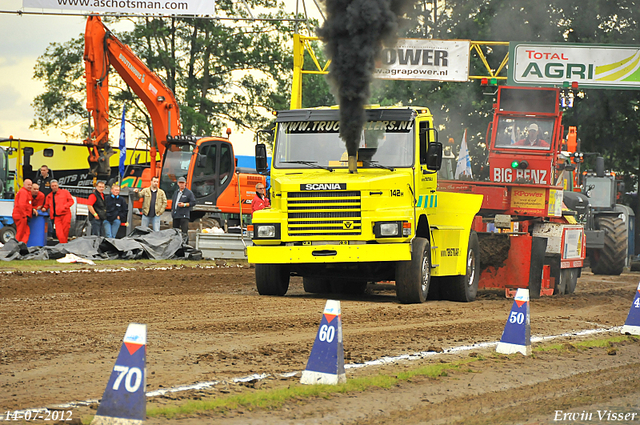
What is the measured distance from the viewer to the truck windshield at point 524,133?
2055 centimetres

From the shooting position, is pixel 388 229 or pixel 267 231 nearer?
pixel 388 229

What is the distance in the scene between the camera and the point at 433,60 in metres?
25.0

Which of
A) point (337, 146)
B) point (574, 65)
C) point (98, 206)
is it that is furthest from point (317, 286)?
point (574, 65)

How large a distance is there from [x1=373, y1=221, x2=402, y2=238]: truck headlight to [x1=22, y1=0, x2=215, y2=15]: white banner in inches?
665

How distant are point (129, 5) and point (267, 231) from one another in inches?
662

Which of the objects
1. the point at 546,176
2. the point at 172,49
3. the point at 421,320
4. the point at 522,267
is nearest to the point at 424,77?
the point at 546,176

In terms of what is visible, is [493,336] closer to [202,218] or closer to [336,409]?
[336,409]

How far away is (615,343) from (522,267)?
5.18 m

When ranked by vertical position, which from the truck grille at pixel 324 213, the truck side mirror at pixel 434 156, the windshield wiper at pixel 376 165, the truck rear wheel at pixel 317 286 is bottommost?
the truck rear wheel at pixel 317 286

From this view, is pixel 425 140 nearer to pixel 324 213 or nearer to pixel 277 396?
pixel 324 213

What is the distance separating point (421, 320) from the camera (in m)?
10.8

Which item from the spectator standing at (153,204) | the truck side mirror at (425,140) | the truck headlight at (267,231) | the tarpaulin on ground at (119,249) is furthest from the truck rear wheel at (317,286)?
the spectator standing at (153,204)

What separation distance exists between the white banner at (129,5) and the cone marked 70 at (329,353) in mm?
22116

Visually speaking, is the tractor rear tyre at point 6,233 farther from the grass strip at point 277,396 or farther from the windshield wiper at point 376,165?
the grass strip at point 277,396
